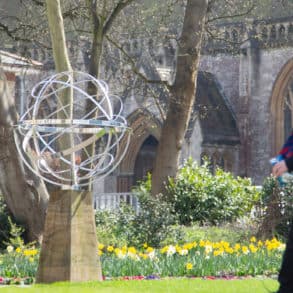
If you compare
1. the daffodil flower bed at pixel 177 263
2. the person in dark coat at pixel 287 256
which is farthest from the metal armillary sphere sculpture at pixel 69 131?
the person in dark coat at pixel 287 256

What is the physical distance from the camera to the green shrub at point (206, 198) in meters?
22.1

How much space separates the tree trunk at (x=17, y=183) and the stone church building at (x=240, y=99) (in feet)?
67.1

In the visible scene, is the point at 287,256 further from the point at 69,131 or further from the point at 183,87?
the point at 183,87

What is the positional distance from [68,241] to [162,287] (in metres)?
1.24

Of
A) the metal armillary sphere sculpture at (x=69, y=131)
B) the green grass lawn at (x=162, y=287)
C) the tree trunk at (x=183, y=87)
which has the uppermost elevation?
the tree trunk at (x=183, y=87)

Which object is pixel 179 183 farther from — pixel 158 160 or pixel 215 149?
pixel 215 149

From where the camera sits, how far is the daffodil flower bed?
1241cm

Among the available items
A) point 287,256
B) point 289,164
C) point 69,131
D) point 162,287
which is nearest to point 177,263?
point 162,287

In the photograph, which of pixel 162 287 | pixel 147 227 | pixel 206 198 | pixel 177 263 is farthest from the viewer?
pixel 206 198

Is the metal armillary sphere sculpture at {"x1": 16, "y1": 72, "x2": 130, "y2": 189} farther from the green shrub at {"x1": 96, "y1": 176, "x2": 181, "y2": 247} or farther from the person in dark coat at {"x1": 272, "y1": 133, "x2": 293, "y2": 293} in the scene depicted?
the person in dark coat at {"x1": 272, "y1": 133, "x2": 293, "y2": 293}

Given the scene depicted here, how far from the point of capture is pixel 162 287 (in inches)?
427

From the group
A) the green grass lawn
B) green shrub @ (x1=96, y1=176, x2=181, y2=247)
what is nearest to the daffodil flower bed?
the green grass lawn

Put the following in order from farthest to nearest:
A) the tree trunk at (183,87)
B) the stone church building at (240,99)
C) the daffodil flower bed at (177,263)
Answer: the stone church building at (240,99)
the tree trunk at (183,87)
the daffodil flower bed at (177,263)

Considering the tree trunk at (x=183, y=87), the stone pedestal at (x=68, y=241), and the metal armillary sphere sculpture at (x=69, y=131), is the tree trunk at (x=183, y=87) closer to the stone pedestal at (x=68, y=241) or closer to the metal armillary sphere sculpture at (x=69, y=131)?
the metal armillary sphere sculpture at (x=69, y=131)
